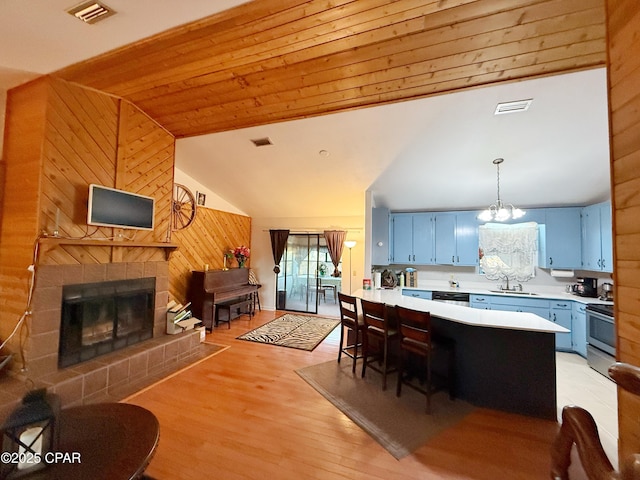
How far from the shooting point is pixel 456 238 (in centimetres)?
495

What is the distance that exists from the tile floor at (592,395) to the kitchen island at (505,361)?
312mm

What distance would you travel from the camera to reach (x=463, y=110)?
287 centimetres

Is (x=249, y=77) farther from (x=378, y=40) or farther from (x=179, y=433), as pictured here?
(x=179, y=433)

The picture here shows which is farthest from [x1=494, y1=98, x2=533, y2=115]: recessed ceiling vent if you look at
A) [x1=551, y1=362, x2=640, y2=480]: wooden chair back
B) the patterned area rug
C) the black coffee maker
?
the patterned area rug

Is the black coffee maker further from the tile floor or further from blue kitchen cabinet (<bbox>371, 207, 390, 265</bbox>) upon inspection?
blue kitchen cabinet (<bbox>371, 207, 390, 265</bbox>)

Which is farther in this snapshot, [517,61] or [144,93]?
[144,93]

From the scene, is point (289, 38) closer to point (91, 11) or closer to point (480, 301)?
point (91, 11)

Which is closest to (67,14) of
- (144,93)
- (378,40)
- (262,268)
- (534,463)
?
(144,93)

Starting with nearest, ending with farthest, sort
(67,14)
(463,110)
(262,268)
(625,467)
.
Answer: (625,467), (67,14), (463,110), (262,268)

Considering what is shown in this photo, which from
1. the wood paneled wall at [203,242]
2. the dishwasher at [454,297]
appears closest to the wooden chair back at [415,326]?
the dishwasher at [454,297]

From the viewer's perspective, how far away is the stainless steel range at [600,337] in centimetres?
323

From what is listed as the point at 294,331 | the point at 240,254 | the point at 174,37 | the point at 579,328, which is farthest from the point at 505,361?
the point at 240,254

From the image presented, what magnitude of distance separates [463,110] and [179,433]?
4.21 metres

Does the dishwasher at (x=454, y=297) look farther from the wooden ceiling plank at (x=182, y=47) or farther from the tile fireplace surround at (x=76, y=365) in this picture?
the wooden ceiling plank at (x=182, y=47)
